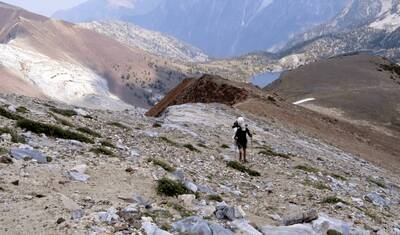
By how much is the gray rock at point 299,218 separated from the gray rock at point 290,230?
492mm

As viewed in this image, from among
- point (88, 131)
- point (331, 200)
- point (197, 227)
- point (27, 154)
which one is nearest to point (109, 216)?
point (197, 227)

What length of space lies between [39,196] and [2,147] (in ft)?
12.7

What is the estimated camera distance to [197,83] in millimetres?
69250

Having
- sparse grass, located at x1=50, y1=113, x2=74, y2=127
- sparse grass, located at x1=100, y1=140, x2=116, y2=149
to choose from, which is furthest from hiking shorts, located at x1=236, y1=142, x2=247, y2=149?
sparse grass, located at x1=50, y1=113, x2=74, y2=127

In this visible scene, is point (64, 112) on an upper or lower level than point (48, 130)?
lower

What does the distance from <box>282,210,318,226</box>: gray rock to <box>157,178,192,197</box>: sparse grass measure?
10.3ft

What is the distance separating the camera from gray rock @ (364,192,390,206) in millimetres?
24250

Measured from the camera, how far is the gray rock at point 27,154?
55.5ft

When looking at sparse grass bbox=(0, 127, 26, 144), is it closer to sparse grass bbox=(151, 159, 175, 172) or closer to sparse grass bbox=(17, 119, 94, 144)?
sparse grass bbox=(17, 119, 94, 144)

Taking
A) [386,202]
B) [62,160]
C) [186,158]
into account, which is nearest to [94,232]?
[62,160]

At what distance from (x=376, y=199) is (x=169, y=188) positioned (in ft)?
39.0

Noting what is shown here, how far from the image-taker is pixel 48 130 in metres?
21.0

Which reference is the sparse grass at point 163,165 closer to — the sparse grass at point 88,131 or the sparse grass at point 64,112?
the sparse grass at point 88,131

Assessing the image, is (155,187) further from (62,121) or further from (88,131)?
(62,121)
